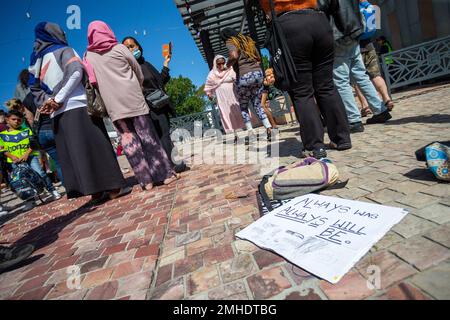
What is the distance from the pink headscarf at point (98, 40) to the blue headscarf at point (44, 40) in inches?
16.8

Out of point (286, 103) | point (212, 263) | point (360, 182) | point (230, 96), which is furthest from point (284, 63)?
point (286, 103)

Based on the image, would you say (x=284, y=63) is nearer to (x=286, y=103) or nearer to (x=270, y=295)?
(x=270, y=295)

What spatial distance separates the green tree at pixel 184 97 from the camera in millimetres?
40781

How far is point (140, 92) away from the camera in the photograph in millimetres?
3359

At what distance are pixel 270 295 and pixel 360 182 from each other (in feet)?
3.80

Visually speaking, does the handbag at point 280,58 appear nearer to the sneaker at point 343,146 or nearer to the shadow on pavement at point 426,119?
the sneaker at point 343,146

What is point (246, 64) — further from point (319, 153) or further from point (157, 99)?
point (319, 153)

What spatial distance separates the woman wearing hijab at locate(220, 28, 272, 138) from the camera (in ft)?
14.6

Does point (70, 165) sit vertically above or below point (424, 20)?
below

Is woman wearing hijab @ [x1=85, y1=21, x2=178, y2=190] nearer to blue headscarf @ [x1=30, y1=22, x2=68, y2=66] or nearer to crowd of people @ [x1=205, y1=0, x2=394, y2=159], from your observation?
blue headscarf @ [x1=30, y1=22, x2=68, y2=66]

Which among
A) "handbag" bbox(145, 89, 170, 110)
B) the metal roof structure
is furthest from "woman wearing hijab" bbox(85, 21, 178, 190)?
the metal roof structure

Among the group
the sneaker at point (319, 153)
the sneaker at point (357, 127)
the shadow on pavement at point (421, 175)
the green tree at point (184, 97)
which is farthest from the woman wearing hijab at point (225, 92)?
the green tree at point (184, 97)

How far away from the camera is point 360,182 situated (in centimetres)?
176

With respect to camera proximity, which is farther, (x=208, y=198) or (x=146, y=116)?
(x=146, y=116)
